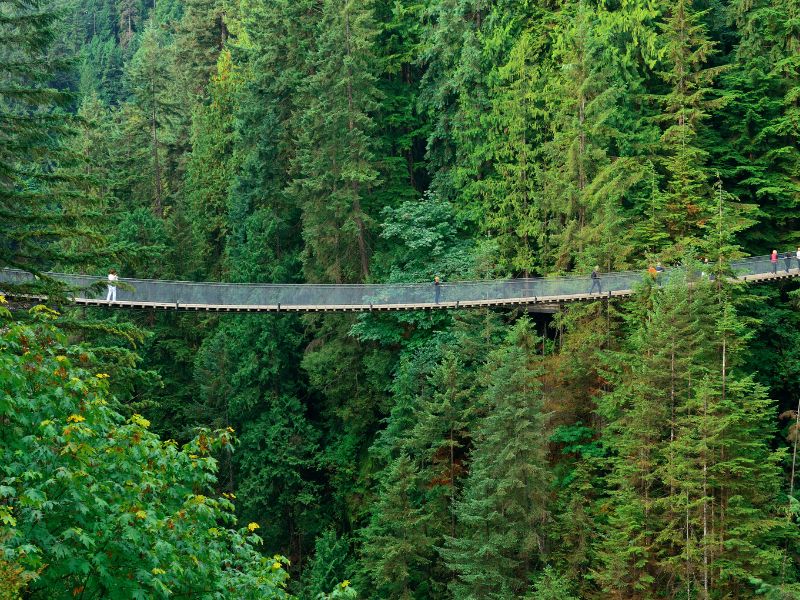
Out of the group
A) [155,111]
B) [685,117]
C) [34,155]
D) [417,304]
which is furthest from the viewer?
[155,111]

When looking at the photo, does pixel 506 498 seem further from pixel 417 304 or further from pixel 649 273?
pixel 649 273

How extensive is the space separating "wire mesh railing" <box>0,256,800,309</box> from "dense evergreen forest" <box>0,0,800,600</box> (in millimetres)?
784

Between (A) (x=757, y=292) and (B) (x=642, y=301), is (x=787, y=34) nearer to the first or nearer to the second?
(A) (x=757, y=292)

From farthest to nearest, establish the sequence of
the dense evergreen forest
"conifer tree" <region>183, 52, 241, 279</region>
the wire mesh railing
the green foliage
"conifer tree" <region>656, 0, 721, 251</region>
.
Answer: "conifer tree" <region>183, 52, 241, 279</region>
"conifer tree" <region>656, 0, 721, 251</region>
the wire mesh railing
the dense evergreen forest
the green foliage

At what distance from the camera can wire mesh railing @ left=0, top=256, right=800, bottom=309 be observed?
28.2 meters

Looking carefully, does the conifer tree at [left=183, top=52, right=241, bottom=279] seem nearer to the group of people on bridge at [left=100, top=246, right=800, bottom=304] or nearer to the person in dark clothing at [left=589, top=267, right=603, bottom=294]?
the group of people on bridge at [left=100, top=246, right=800, bottom=304]

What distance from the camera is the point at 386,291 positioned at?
29766mm

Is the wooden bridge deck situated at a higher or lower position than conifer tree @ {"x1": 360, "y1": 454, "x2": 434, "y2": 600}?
higher

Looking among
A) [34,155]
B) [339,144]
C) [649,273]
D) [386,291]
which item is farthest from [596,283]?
[34,155]

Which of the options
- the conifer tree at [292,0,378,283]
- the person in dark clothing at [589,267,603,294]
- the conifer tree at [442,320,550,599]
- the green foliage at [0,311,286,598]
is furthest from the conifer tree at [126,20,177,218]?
the green foliage at [0,311,286,598]

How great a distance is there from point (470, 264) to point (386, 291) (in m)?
4.17

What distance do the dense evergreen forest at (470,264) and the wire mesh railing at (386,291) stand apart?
30.9 inches

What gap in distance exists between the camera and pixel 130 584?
9.83 metres

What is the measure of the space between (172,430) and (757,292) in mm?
17822
